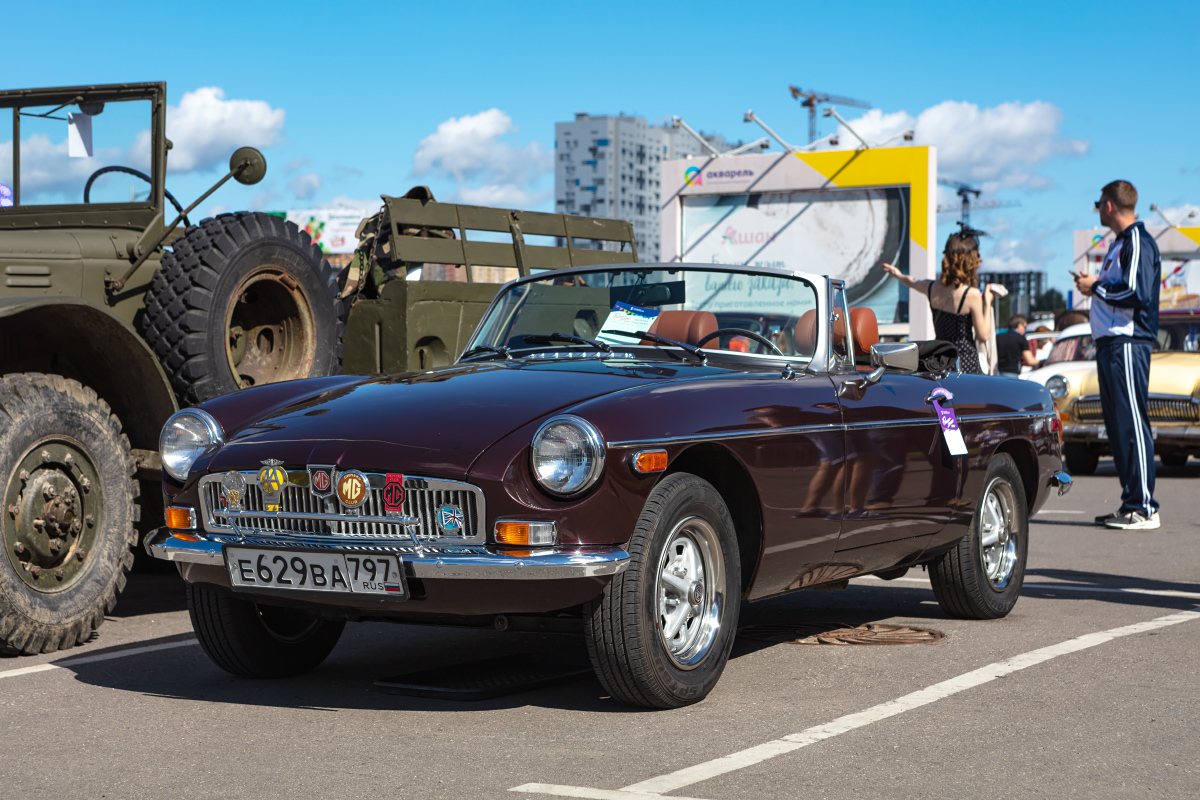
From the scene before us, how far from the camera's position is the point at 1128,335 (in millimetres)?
8961

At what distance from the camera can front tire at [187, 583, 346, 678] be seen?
16.3 ft

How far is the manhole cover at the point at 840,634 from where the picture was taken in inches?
231

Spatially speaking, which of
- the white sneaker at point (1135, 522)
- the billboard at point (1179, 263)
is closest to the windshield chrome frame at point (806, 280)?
the white sneaker at point (1135, 522)

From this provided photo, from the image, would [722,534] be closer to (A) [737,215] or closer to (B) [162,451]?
(B) [162,451]

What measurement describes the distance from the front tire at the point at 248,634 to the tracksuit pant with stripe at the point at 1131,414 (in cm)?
572

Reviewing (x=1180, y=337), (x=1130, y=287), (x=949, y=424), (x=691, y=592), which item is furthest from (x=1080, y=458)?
(x=691, y=592)

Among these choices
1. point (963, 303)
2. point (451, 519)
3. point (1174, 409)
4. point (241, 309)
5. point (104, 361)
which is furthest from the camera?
point (1174, 409)

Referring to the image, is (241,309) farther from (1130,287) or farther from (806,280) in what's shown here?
(1130,287)

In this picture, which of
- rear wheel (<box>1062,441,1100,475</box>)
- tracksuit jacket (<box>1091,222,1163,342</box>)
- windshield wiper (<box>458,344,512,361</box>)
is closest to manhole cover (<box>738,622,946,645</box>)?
windshield wiper (<box>458,344,512,361</box>)

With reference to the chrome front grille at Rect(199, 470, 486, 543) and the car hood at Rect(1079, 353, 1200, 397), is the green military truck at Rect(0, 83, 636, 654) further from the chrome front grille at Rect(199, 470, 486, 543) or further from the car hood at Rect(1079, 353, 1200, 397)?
the car hood at Rect(1079, 353, 1200, 397)

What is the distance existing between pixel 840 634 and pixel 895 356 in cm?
119

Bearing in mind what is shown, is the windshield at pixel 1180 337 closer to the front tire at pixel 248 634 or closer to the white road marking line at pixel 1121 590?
the white road marking line at pixel 1121 590

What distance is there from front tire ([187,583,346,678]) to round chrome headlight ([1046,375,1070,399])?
443 inches

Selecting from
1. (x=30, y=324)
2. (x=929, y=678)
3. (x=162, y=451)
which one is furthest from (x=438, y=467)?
(x=30, y=324)
